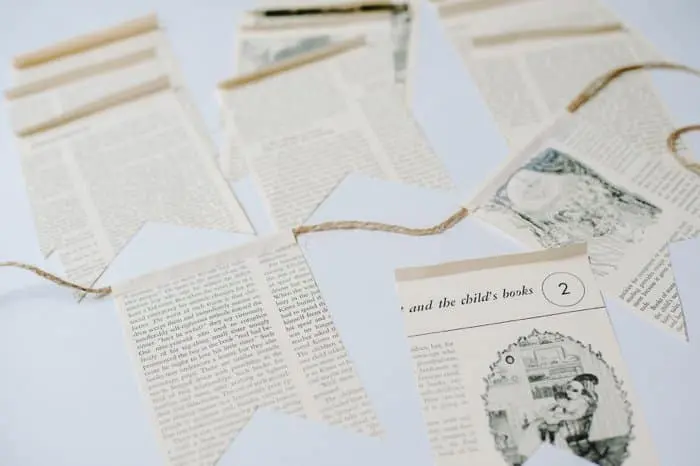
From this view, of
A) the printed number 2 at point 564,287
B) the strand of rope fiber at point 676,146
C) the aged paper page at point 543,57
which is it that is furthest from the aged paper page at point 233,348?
the strand of rope fiber at point 676,146

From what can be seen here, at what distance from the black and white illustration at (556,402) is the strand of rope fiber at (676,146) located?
→ 0.91 feet

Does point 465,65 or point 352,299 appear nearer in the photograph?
point 352,299

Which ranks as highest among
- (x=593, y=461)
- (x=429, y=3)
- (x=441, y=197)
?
(x=429, y=3)

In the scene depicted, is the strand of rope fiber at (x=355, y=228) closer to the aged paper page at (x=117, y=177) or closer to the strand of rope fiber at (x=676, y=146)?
the aged paper page at (x=117, y=177)

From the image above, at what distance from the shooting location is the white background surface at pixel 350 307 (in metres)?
0.69

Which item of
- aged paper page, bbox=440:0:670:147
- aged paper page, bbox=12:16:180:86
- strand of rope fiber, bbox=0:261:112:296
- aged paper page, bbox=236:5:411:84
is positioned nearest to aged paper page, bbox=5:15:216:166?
aged paper page, bbox=12:16:180:86

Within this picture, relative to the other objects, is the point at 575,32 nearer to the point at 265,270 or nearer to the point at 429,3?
the point at 429,3

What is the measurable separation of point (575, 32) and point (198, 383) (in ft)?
2.23

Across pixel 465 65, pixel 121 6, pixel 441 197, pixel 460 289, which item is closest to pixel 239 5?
pixel 121 6

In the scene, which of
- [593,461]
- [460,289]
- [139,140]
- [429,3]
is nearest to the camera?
[593,461]

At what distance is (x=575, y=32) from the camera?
971mm

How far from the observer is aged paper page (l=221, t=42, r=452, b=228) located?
85cm

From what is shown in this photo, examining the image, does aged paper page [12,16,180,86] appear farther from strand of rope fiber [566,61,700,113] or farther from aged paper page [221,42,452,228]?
strand of rope fiber [566,61,700,113]

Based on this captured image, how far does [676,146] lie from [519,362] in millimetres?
353
